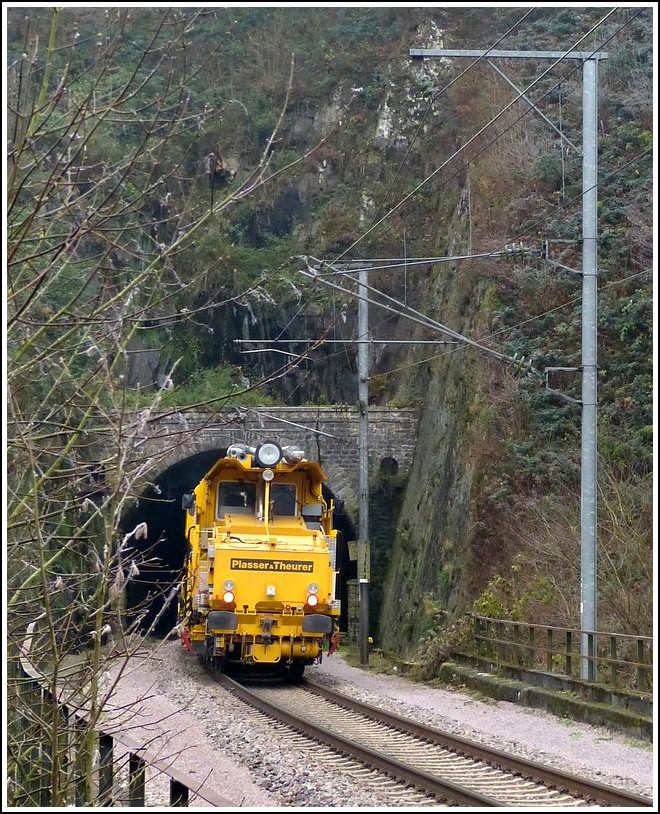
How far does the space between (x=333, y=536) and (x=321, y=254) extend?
79.6ft

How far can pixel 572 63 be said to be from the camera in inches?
1201

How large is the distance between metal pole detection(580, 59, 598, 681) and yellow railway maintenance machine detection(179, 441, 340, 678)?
13.3ft

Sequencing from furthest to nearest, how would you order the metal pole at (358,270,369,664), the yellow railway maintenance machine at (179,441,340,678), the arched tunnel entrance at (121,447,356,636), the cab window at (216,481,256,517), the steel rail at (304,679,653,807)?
the arched tunnel entrance at (121,447,356,636), the metal pole at (358,270,369,664), the cab window at (216,481,256,517), the yellow railway maintenance machine at (179,441,340,678), the steel rail at (304,679,653,807)

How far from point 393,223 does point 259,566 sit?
24.2m

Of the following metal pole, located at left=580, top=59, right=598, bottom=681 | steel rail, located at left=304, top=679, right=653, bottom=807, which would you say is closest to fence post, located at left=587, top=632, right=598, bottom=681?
metal pole, located at left=580, top=59, right=598, bottom=681

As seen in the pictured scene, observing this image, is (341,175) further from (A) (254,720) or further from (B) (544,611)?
(A) (254,720)

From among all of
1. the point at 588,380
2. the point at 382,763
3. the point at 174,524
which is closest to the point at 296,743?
the point at 382,763

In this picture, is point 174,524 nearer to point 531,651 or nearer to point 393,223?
point 393,223

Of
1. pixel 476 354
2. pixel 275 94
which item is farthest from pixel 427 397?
pixel 275 94

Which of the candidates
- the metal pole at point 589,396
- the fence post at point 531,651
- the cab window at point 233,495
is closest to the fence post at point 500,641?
the fence post at point 531,651

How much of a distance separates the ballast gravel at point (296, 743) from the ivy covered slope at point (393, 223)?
251 cm

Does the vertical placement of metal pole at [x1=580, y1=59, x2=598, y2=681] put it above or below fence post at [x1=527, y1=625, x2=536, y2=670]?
above

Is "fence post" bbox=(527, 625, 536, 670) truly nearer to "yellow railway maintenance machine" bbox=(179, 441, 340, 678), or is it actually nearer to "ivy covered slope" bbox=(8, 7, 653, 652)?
"ivy covered slope" bbox=(8, 7, 653, 652)

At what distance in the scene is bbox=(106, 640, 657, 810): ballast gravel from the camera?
30.6 feet
